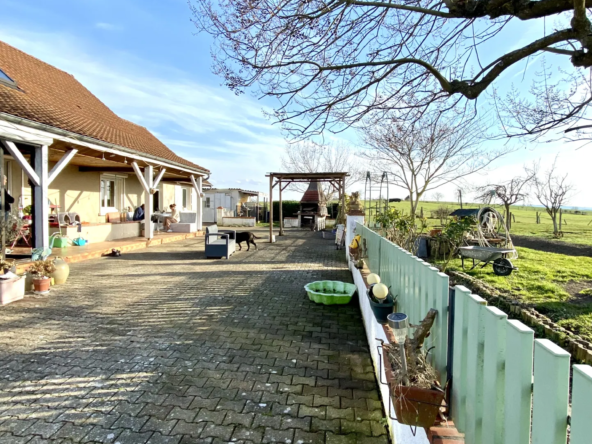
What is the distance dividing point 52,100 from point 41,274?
6816 mm

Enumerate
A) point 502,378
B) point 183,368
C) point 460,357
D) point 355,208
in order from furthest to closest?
point 355,208 → point 183,368 → point 460,357 → point 502,378

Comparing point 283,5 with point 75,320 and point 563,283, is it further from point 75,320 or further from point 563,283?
point 563,283

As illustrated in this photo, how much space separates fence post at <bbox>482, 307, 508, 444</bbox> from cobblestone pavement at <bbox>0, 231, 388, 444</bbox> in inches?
51.3

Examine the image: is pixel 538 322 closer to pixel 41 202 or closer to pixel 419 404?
pixel 419 404

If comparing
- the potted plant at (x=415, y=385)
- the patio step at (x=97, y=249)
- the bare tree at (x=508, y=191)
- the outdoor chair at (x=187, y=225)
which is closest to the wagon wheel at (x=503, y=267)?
the bare tree at (x=508, y=191)

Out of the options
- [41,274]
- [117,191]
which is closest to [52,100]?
[117,191]

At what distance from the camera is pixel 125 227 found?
1287cm

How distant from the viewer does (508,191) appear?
1597cm

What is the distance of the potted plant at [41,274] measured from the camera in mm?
5613

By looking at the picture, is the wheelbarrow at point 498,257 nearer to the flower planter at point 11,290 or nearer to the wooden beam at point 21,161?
the flower planter at point 11,290

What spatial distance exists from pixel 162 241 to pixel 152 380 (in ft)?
35.4

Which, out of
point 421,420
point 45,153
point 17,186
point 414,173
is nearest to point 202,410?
point 421,420

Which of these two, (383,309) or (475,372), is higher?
(475,372)

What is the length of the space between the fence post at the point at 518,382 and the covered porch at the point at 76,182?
26.8 ft
